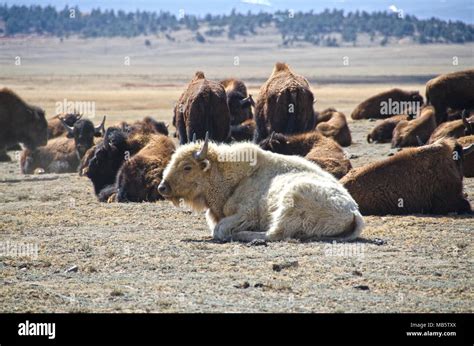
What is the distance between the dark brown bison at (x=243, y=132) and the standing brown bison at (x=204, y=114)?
6.39 ft

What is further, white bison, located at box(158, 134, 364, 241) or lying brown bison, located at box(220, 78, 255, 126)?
lying brown bison, located at box(220, 78, 255, 126)

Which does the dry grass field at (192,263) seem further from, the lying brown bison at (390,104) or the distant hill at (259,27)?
the distant hill at (259,27)

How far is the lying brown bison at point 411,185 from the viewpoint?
1320 cm

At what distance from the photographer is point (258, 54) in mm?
120438

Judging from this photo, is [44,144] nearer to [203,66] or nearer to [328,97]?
[328,97]

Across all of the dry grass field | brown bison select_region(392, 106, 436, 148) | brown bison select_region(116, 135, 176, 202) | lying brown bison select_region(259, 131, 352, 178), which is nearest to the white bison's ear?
the dry grass field

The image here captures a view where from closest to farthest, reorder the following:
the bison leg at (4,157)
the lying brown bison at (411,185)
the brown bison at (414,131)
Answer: the lying brown bison at (411,185)
the brown bison at (414,131)
the bison leg at (4,157)

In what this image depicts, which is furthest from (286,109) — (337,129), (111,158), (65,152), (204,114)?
(65,152)

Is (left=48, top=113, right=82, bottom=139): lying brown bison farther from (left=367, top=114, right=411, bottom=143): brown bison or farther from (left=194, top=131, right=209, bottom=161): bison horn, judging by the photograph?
(left=194, top=131, right=209, bottom=161): bison horn

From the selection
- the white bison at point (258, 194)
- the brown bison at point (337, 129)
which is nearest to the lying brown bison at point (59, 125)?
the brown bison at point (337, 129)

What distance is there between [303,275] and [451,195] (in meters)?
4.52

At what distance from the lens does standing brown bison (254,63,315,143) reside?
61.9ft

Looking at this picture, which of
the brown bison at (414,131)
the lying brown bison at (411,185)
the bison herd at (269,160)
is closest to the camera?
the bison herd at (269,160)

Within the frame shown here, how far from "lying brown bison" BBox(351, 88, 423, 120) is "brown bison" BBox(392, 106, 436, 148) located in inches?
182
